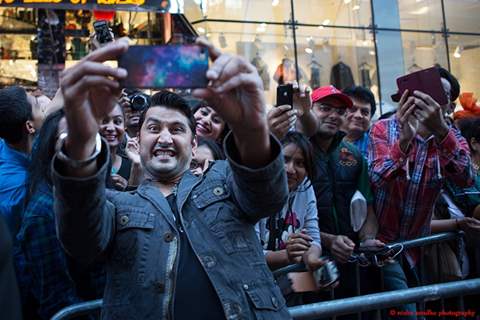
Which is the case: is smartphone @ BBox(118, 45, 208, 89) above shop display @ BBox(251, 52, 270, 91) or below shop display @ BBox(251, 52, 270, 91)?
below

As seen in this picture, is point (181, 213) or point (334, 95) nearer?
point (181, 213)

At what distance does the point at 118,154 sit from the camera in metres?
3.79

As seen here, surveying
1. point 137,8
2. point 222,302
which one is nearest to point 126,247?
point 222,302

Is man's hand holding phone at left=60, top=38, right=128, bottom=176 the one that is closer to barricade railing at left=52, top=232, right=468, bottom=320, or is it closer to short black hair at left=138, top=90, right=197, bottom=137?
short black hair at left=138, top=90, right=197, bottom=137

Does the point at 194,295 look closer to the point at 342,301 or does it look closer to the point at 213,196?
the point at 213,196

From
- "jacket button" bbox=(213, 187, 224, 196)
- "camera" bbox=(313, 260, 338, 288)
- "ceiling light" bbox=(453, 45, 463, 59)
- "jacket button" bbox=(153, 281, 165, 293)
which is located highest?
"ceiling light" bbox=(453, 45, 463, 59)

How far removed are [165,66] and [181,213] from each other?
655 mm

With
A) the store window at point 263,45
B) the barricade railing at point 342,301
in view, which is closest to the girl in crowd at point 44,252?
the barricade railing at point 342,301

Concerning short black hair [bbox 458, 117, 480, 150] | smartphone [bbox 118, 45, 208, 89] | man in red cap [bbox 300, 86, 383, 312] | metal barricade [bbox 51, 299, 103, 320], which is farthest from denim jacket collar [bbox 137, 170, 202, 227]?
short black hair [bbox 458, 117, 480, 150]

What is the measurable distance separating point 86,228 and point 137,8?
441 centimetres

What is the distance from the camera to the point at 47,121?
8.46 feet

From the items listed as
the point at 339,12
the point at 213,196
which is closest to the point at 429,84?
the point at 213,196

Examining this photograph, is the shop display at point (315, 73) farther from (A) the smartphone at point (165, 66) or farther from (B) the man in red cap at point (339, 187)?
(A) the smartphone at point (165, 66)

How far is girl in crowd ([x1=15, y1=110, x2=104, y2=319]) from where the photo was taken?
2.51 metres
